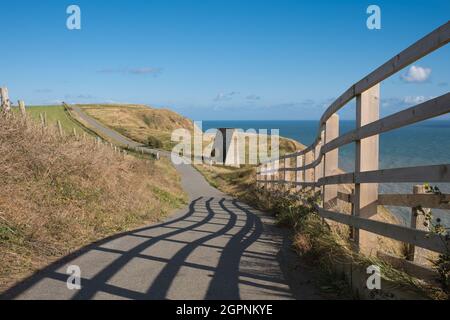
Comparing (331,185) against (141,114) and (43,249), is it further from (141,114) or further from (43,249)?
(141,114)

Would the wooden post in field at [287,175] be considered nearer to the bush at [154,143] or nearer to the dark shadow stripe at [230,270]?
the dark shadow stripe at [230,270]

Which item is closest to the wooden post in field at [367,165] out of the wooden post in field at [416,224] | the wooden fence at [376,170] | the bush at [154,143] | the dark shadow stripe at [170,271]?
the wooden fence at [376,170]

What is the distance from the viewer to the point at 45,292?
467cm

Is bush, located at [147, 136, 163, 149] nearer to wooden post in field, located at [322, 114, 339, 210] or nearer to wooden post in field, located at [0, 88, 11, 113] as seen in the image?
wooden post in field, located at [0, 88, 11, 113]

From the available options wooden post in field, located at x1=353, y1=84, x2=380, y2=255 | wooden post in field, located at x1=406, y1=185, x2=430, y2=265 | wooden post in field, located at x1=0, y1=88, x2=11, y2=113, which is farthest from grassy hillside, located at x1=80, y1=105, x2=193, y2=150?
wooden post in field, located at x1=406, y1=185, x2=430, y2=265

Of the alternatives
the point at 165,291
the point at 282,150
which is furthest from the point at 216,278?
the point at 282,150

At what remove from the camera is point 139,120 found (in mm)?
116000

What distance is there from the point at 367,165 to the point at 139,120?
4471 inches

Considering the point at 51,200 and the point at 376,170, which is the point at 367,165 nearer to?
the point at 376,170

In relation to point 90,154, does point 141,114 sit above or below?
above

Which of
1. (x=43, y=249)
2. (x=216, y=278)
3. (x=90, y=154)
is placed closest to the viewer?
Result: (x=216, y=278)

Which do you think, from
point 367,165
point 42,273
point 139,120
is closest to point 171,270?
point 42,273

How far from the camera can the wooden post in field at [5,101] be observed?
34.5 feet
